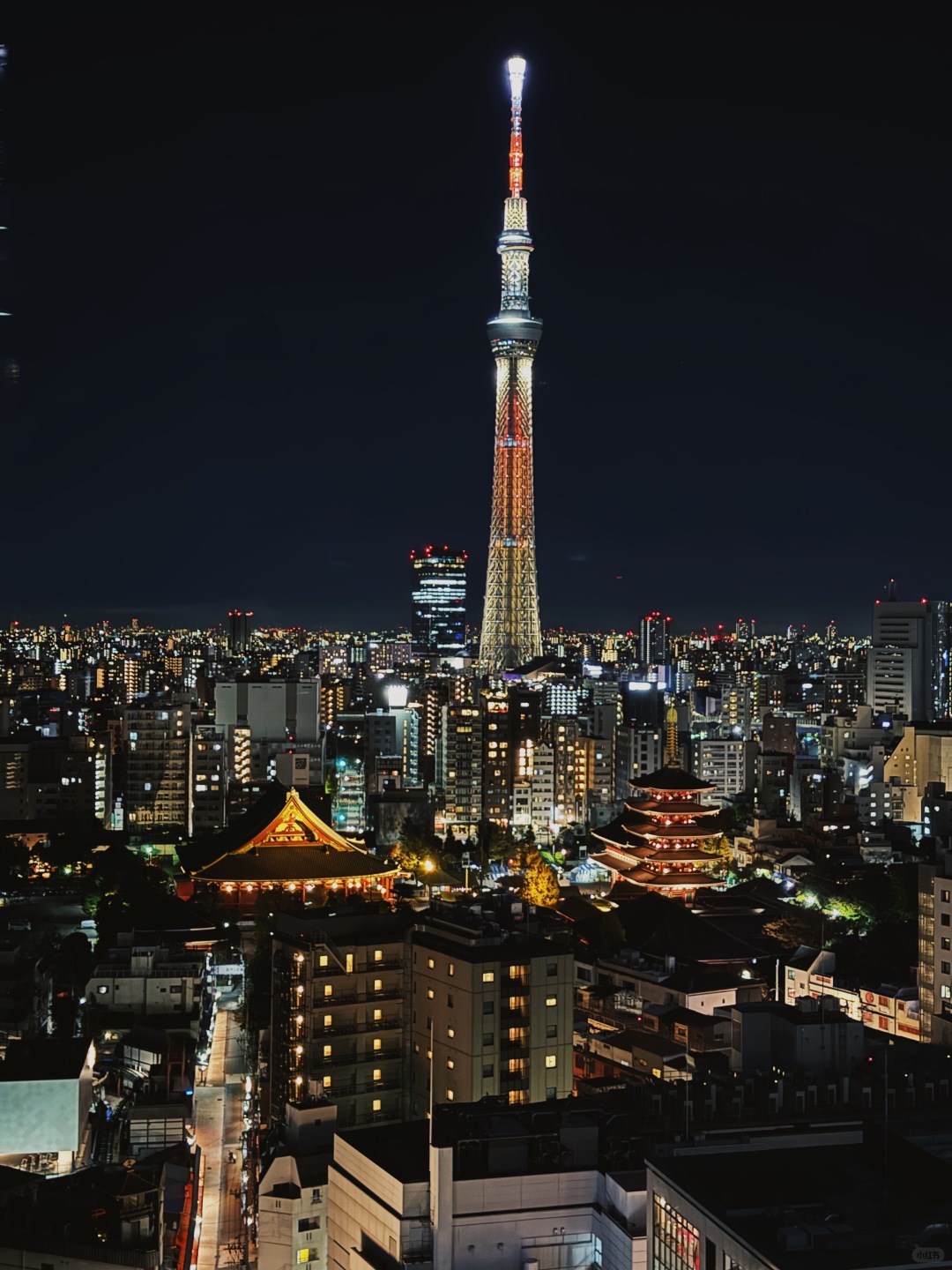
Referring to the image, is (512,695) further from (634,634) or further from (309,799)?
(634,634)

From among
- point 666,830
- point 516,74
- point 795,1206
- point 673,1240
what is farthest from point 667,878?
point 516,74

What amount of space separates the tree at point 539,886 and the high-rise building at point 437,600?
112 ft

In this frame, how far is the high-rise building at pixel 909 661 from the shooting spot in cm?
3100

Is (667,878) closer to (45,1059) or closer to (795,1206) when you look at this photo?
(45,1059)

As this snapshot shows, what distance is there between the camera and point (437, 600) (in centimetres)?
5075

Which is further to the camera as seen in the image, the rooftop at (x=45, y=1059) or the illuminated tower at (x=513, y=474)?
the illuminated tower at (x=513, y=474)

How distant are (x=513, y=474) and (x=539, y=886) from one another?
16420mm

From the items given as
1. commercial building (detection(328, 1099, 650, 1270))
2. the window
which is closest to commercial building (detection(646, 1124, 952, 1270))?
the window

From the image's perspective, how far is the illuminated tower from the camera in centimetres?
3108

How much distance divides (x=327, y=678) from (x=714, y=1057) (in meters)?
27.4

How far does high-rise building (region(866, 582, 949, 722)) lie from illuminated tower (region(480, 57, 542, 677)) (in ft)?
→ 23.5

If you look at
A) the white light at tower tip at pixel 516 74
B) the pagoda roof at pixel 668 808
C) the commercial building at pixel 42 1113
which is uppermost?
the white light at tower tip at pixel 516 74

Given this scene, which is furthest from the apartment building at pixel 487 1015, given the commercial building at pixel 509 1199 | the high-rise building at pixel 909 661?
the high-rise building at pixel 909 661

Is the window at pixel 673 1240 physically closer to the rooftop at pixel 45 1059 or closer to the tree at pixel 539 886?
the rooftop at pixel 45 1059
